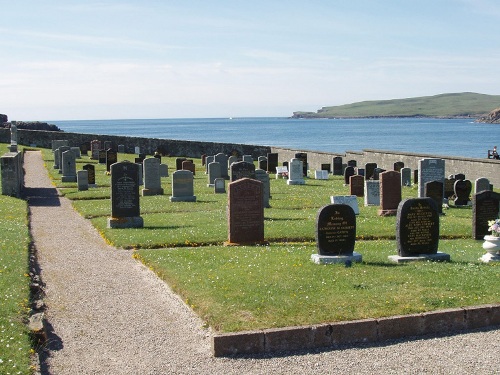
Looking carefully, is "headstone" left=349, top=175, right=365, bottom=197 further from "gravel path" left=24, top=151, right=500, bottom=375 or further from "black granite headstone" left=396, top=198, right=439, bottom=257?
"gravel path" left=24, top=151, right=500, bottom=375

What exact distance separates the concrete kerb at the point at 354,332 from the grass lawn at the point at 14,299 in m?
2.35

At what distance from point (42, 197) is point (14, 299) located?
16800 millimetres

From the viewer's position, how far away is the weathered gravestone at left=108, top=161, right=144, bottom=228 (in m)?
18.8

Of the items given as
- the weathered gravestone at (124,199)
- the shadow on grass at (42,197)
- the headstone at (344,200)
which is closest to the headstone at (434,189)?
the headstone at (344,200)

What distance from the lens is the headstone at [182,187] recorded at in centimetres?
2494

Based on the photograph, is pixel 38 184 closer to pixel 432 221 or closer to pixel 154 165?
pixel 154 165

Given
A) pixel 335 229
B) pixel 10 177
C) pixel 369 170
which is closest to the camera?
pixel 335 229

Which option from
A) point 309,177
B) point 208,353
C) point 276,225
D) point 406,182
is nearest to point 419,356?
point 208,353

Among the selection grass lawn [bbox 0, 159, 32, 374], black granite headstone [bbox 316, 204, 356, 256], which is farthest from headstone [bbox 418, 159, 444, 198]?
grass lawn [bbox 0, 159, 32, 374]

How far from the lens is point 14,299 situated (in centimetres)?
1023

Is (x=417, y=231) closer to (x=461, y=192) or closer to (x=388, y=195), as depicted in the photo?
(x=388, y=195)

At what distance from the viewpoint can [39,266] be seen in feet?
45.2

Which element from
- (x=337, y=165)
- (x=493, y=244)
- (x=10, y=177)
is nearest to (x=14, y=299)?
(x=493, y=244)

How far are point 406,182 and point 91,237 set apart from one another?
657 inches
